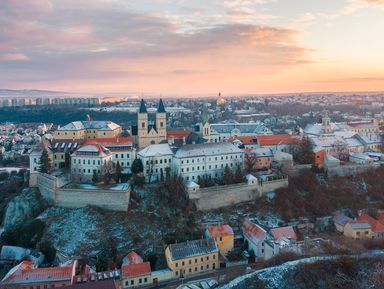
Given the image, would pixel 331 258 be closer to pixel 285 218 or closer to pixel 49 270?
pixel 285 218

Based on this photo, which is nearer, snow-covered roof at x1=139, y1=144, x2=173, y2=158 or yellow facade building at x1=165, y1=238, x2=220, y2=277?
yellow facade building at x1=165, y1=238, x2=220, y2=277

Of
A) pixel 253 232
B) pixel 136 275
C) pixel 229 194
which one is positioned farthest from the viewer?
pixel 229 194

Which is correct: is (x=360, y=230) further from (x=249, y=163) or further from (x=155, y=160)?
(x=155, y=160)

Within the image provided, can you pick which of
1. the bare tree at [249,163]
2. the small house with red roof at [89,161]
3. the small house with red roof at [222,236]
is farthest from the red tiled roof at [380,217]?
the small house with red roof at [89,161]

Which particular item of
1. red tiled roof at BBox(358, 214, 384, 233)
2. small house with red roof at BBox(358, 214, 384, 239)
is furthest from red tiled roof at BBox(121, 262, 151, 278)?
red tiled roof at BBox(358, 214, 384, 233)

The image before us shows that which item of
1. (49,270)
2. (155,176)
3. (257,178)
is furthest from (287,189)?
(49,270)

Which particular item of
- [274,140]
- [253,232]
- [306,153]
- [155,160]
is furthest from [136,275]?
[274,140]

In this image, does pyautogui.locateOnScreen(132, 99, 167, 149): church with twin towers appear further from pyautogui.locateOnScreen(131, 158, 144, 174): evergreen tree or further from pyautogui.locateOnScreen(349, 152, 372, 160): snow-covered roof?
pyautogui.locateOnScreen(349, 152, 372, 160): snow-covered roof
